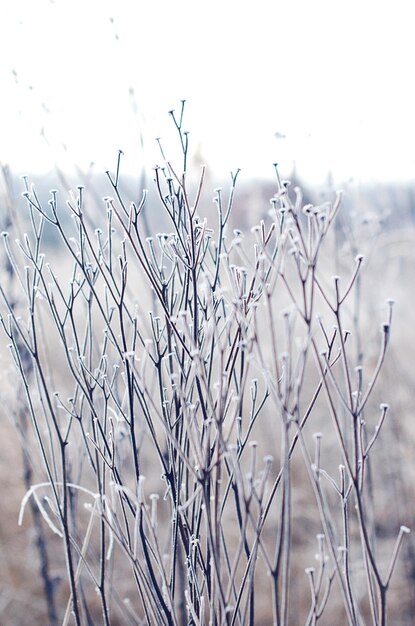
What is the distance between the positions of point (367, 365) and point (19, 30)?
6.71 ft

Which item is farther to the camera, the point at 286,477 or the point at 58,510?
the point at 58,510

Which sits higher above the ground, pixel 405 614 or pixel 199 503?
pixel 199 503

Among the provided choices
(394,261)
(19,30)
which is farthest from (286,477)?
(394,261)

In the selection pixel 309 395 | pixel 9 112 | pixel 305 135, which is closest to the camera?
pixel 9 112

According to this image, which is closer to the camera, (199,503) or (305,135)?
(199,503)

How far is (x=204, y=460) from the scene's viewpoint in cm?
82

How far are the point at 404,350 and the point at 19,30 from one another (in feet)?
9.27

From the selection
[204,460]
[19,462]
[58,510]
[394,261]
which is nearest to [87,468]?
[19,462]

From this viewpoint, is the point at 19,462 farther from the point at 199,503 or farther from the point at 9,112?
the point at 199,503

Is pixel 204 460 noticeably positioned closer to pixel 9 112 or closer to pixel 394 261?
pixel 9 112

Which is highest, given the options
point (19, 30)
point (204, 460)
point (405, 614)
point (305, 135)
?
point (19, 30)

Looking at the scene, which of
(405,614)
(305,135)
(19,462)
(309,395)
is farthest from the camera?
(309,395)

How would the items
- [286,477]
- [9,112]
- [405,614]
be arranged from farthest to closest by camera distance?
[405,614]
[9,112]
[286,477]

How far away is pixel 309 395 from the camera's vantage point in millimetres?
3756
